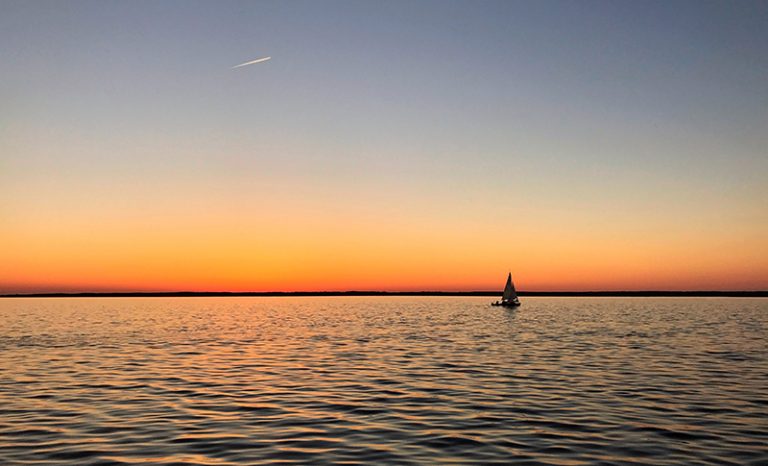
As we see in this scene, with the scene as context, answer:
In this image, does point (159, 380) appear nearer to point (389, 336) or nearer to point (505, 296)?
point (389, 336)

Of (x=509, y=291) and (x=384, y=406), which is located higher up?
(x=509, y=291)

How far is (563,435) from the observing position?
1853 centimetres

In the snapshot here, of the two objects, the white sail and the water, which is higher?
the white sail

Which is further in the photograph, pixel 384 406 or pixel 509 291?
pixel 509 291

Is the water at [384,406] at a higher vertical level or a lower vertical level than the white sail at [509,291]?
lower

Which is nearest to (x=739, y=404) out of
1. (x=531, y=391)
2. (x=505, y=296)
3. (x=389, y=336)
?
(x=531, y=391)

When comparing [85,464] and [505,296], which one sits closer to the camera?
[85,464]

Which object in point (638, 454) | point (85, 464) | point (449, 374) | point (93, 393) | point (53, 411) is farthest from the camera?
point (449, 374)

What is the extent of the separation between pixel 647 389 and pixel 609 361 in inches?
413

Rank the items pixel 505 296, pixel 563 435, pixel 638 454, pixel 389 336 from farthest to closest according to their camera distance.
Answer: pixel 505 296, pixel 389 336, pixel 563 435, pixel 638 454

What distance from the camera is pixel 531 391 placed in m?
26.5

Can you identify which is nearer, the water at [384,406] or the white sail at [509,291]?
the water at [384,406]

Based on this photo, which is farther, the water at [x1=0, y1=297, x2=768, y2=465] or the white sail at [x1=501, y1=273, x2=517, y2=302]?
the white sail at [x1=501, y1=273, x2=517, y2=302]

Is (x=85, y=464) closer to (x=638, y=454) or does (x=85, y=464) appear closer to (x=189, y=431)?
→ (x=189, y=431)
